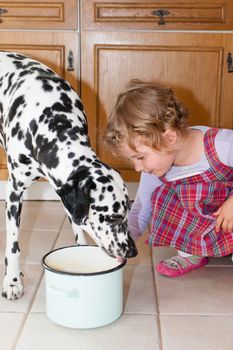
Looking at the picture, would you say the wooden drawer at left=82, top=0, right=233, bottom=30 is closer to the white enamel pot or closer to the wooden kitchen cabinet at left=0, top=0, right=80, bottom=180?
the wooden kitchen cabinet at left=0, top=0, right=80, bottom=180

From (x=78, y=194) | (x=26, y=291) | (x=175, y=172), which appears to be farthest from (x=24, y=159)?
(x=175, y=172)

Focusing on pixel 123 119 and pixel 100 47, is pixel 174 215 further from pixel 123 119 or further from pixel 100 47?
pixel 100 47

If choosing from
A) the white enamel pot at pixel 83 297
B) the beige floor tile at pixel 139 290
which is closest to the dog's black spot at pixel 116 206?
the white enamel pot at pixel 83 297

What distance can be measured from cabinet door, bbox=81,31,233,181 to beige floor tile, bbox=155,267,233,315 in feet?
3.38

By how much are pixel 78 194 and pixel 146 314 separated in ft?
1.58

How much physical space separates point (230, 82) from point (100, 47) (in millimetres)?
704

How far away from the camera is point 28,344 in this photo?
58.7 inches

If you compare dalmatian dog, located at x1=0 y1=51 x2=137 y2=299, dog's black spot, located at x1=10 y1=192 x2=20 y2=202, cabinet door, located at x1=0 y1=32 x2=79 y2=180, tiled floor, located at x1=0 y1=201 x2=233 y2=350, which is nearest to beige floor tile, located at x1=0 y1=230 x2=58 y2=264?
tiled floor, located at x1=0 y1=201 x2=233 y2=350

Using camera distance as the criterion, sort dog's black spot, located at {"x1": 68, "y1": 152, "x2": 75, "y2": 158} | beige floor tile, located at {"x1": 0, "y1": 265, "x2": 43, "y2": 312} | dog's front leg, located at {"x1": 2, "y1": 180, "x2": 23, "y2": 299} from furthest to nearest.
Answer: dog's front leg, located at {"x1": 2, "y1": 180, "x2": 23, "y2": 299} → beige floor tile, located at {"x1": 0, "y1": 265, "x2": 43, "y2": 312} → dog's black spot, located at {"x1": 68, "y1": 152, "x2": 75, "y2": 158}

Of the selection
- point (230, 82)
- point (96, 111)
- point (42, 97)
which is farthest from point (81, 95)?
point (42, 97)

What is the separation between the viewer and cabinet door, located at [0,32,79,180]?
268 cm

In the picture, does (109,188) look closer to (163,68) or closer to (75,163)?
(75,163)

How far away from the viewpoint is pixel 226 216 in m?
1.82

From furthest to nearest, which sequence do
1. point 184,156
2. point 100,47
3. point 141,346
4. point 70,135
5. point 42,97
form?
1. point 100,47
2. point 184,156
3. point 42,97
4. point 70,135
5. point 141,346
